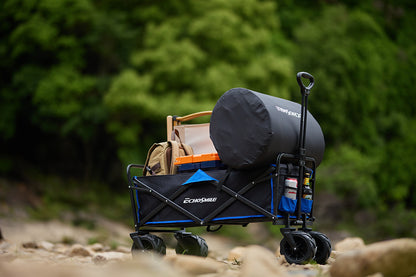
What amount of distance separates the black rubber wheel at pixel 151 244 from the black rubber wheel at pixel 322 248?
1.62 m

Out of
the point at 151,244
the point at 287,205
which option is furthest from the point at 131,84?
the point at 287,205

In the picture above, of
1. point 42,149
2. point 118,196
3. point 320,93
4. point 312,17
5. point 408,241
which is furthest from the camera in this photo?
point 312,17

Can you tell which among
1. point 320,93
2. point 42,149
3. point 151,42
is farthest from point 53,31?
point 320,93

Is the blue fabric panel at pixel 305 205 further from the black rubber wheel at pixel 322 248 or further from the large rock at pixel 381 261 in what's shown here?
the large rock at pixel 381 261

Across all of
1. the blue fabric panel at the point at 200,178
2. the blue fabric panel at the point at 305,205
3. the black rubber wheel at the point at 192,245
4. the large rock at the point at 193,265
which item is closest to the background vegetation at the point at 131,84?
the black rubber wheel at the point at 192,245

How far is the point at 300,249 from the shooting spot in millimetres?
5039

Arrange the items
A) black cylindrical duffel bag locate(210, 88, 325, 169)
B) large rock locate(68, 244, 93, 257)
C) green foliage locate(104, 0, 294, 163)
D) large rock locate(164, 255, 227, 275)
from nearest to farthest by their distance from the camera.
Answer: large rock locate(164, 255, 227, 275)
black cylindrical duffel bag locate(210, 88, 325, 169)
large rock locate(68, 244, 93, 257)
green foliage locate(104, 0, 294, 163)

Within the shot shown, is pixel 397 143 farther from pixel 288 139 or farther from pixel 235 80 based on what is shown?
pixel 288 139

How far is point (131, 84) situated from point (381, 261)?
12.9 m

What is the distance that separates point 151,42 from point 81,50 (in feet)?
8.53

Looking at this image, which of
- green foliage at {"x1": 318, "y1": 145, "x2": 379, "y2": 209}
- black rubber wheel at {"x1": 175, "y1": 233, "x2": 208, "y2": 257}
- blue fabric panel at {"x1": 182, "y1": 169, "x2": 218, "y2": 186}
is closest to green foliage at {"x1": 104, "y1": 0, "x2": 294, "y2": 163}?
green foliage at {"x1": 318, "y1": 145, "x2": 379, "y2": 209}

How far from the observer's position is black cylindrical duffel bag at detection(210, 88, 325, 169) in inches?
190

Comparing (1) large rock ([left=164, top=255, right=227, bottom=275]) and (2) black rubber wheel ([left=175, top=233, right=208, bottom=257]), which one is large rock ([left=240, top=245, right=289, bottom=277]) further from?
(2) black rubber wheel ([left=175, top=233, right=208, bottom=257])

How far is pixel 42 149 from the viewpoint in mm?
19891
